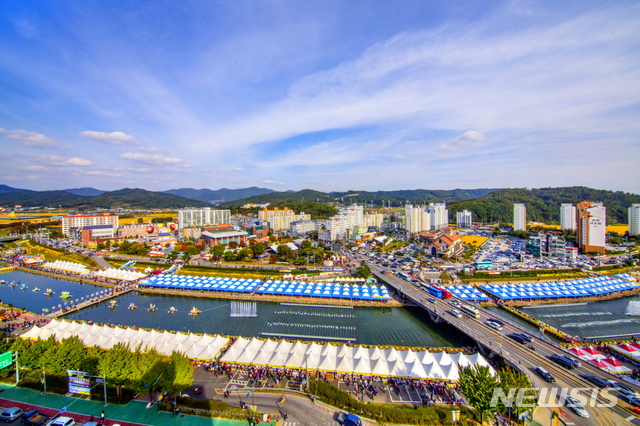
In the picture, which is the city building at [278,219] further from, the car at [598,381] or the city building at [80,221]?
the car at [598,381]

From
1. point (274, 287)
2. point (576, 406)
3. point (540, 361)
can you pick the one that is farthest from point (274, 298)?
point (576, 406)

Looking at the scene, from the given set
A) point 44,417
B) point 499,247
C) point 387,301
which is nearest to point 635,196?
point 499,247

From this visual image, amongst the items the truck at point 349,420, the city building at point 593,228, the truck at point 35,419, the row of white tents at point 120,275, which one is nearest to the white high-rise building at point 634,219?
the city building at point 593,228

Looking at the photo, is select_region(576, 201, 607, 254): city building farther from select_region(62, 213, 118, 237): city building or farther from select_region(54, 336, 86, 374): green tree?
select_region(62, 213, 118, 237): city building

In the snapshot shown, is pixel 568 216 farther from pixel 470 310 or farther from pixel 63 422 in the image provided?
pixel 63 422

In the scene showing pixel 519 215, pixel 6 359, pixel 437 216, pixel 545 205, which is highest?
pixel 545 205

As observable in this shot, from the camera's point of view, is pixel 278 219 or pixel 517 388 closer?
pixel 517 388

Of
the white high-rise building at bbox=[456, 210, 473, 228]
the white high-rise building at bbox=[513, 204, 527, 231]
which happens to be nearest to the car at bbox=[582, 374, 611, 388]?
the white high-rise building at bbox=[513, 204, 527, 231]
